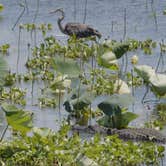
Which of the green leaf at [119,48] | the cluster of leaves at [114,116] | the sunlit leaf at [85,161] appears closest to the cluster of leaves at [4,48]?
the green leaf at [119,48]

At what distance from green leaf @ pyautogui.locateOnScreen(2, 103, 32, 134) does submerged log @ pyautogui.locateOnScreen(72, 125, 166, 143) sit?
144 cm

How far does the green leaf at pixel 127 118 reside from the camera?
8094 mm

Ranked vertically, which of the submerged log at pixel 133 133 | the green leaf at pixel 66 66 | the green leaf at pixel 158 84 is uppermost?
the green leaf at pixel 66 66

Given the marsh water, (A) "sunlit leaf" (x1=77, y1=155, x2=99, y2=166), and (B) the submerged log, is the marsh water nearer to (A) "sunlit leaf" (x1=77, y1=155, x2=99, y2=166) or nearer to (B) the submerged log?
(B) the submerged log

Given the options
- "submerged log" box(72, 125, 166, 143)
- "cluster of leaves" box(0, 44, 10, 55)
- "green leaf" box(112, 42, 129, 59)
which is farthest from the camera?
"cluster of leaves" box(0, 44, 10, 55)

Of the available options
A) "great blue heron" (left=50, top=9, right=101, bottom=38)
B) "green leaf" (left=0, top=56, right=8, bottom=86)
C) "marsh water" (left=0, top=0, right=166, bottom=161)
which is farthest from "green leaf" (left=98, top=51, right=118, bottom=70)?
"great blue heron" (left=50, top=9, right=101, bottom=38)

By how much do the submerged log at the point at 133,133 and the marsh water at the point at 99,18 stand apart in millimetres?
2683

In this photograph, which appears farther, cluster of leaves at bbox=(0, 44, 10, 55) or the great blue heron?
the great blue heron

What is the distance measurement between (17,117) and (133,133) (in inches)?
66.1

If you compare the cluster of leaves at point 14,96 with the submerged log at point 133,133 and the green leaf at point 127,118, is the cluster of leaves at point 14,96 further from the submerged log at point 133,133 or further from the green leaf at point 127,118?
the green leaf at point 127,118

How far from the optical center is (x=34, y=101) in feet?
31.3

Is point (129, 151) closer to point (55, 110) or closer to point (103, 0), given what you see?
point (55, 110)

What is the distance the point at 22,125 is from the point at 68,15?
8464 millimetres

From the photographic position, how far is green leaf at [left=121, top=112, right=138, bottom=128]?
8.09 m
